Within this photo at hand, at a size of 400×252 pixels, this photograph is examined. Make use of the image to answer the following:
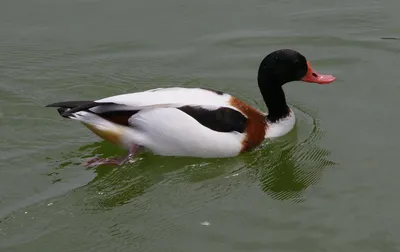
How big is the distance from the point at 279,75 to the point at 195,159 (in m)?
1.20

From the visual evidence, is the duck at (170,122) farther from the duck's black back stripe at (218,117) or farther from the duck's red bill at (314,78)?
the duck's red bill at (314,78)

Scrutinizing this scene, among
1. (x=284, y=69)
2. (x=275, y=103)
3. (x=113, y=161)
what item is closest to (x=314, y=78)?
(x=284, y=69)

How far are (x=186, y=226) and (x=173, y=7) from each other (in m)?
4.71

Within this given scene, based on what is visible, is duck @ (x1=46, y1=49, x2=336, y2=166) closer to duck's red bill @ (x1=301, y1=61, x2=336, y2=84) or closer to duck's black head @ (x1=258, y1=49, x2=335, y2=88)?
duck's black head @ (x1=258, y1=49, x2=335, y2=88)

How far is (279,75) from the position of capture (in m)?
8.28

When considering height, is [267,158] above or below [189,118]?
below

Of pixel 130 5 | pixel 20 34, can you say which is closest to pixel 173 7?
pixel 130 5

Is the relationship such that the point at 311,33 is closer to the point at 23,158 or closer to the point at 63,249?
the point at 23,158

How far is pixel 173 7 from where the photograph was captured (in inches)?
433

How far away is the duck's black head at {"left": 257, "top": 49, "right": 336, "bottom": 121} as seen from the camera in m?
8.23

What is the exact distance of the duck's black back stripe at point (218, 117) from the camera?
7.80 meters

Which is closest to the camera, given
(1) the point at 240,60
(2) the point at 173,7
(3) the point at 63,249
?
(3) the point at 63,249

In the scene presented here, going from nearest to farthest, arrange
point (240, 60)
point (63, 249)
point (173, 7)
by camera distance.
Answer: point (63, 249)
point (240, 60)
point (173, 7)

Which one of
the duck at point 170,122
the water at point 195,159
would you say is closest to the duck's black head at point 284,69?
the duck at point 170,122
